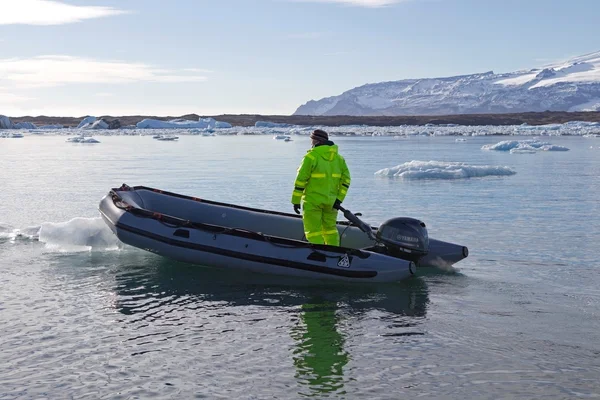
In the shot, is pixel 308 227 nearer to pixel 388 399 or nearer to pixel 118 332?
pixel 118 332

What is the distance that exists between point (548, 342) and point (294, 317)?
2.16m

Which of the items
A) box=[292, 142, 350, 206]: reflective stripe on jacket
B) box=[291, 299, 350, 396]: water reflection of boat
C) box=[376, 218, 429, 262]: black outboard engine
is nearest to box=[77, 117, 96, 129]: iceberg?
box=[292, 142, 350, 206]: reflective stripe on jacket

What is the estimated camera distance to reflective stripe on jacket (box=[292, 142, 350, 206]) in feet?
24.8

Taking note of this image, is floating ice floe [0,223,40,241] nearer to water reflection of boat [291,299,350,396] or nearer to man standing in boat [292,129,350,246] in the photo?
man standing in boat [292,129,350,246]

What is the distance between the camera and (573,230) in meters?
10.3

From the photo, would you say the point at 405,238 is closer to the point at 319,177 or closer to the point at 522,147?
the point at 319,177

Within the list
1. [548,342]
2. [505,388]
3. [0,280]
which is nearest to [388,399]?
[505,388]

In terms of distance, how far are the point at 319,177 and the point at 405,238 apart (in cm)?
114

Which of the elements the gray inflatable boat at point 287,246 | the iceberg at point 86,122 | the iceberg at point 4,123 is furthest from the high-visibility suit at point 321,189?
the iceberg at point 86,122

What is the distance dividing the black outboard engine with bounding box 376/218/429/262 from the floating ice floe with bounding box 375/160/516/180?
10.5 meters

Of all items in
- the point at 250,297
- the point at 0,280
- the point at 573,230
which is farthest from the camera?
the point at 573,230

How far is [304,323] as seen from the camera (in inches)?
243

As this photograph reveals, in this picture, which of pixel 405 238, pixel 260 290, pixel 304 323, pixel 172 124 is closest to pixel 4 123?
pixel 172 124

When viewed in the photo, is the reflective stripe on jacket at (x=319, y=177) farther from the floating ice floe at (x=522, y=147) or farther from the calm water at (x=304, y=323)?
the floating ice floe at (x=522, y=147)
